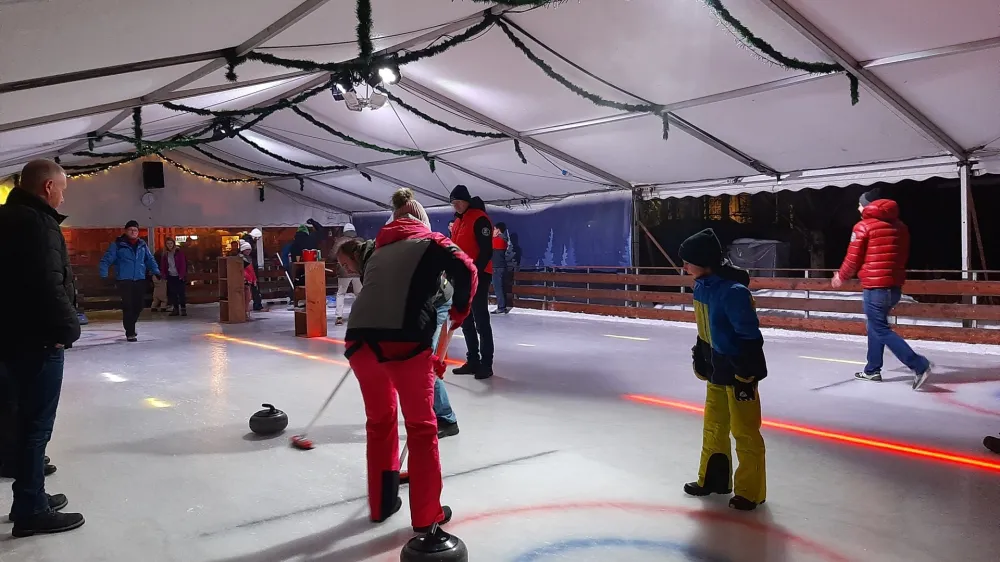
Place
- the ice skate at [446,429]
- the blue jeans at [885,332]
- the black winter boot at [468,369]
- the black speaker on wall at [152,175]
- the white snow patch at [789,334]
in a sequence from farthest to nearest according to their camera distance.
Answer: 1. the black speaker on wall at [152,175]
2. the white snow patch at [789,334]
3. the black winter boot at [468,369]
4. the blue jeans at [885,332]
5. the ice skate at [446,429]

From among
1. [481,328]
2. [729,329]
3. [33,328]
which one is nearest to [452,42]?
[481,328]

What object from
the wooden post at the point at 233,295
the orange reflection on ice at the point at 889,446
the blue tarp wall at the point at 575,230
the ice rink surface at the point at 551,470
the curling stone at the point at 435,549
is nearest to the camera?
the curling stone at the point at 435,549

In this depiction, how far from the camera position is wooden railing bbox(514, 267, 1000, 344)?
22.4 ft

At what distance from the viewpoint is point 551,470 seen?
10.3 ft

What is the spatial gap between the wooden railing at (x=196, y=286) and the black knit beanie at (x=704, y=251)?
10007 mm

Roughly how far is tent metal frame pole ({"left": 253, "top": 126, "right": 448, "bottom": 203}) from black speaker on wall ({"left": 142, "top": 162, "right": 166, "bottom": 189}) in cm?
389

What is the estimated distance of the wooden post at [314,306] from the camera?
809 centimetres

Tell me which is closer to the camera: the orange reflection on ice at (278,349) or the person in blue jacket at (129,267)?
the orange reflection on ice at (278,349)

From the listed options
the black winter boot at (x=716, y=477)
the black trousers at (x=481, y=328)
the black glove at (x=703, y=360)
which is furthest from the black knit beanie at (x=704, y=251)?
the black trousers at (x=481, y=328)

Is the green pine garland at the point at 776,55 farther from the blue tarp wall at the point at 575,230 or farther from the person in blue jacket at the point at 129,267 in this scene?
the person in blue jacket at the point at 129,267

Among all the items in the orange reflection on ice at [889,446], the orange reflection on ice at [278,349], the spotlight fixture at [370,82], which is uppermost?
the spotlight fixture at [370,82]

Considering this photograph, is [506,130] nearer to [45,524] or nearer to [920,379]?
[920,379]

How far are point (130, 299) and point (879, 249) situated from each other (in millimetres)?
8067

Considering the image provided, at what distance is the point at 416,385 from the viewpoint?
233 centimetres
